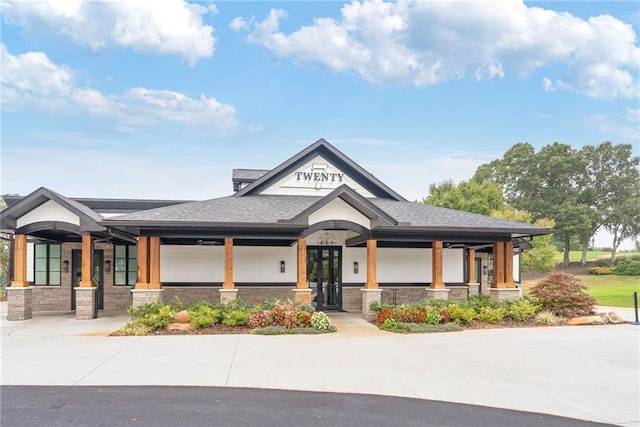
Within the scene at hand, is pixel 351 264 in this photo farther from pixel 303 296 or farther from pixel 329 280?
pixel 303 296

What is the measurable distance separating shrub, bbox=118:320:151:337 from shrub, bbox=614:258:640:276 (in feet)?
156

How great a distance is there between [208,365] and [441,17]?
13.6m

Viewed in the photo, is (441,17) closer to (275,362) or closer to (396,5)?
(396,5)

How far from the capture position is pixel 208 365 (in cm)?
927

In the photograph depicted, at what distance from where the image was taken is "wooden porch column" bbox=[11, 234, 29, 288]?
1600cm

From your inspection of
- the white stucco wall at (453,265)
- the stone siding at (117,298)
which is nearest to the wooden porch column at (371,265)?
the white stucco wall at (453,265)

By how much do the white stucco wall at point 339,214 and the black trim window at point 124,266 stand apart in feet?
28.3

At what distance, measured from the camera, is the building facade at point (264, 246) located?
15633mm

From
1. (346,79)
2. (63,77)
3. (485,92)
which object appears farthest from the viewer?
(485,92)

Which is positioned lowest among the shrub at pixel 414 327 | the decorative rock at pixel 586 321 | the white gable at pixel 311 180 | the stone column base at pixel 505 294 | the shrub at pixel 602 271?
the shrub at pixel 602 271

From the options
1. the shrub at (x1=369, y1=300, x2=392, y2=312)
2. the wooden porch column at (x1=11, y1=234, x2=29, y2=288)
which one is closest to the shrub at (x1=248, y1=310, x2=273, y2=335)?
the shrub at (x1=369, y1=300, x2=392, y2=312)

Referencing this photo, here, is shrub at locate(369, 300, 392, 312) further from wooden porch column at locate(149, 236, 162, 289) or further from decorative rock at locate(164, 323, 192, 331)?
wooden porch column at locate(149, 236, 162, 289)

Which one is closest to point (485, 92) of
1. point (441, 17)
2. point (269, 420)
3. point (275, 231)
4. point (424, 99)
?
point (424, 99)

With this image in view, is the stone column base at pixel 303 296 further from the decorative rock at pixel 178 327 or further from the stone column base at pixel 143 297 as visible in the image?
the stone column base at pixel 143 297
